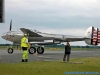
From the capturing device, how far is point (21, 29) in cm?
3872

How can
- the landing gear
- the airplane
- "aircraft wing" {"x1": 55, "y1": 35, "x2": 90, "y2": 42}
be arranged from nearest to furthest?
the landing gear < the airplane < "aircraft wing" {"x1": 55, "y1": 35, "x2": 90, "y2": 42}

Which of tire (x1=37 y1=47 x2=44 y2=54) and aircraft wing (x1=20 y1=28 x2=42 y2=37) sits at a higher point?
aircraft wing (x1=20 y1=28 x2=42 y2=37)

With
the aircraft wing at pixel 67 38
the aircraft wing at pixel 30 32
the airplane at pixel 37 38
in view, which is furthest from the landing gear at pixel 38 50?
the aircraft wing at pixel 67 38

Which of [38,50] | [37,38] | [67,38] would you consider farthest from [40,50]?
[67,38]

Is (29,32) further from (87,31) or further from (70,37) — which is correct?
(87,31)

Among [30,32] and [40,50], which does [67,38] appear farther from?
[30,32]

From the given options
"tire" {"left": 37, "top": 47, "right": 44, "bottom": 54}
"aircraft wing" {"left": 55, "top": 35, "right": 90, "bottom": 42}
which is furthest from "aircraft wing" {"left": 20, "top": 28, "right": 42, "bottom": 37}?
"aircraft wing" {"left": 55, "top": 35, "right": 90, "bottom": 42}

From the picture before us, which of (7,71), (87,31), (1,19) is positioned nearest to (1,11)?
(1,19)

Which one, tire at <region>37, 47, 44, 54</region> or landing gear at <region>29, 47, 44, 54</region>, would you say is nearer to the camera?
landing gear at <region>29, 47, 44, 54</region>

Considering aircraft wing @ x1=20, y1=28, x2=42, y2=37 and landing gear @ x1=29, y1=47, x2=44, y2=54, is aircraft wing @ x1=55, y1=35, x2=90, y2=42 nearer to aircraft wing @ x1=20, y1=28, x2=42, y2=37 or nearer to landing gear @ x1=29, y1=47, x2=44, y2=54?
landing gear @ x1=29, y1=47, x2=44, y2=54

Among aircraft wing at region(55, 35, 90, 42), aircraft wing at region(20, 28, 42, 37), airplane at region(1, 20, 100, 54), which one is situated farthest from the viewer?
aircraft wing at region(55, 35, 90, 42)

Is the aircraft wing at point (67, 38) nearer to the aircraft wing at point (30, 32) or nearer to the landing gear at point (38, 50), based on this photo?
the landing gear at point (38, 50)

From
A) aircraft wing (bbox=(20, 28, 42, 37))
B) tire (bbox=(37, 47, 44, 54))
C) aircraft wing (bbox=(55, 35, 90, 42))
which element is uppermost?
aircraft wing (bbox=(20, 28, 42, 37))

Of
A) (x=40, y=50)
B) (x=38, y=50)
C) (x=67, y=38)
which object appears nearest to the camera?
(x=40, y=50)
